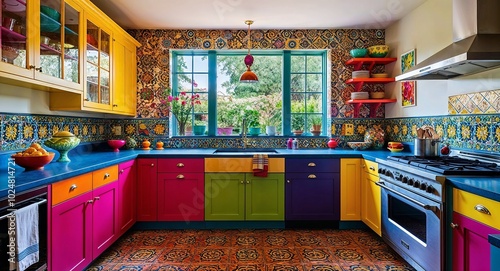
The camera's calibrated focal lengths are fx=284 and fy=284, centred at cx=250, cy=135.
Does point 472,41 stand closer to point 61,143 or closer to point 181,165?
point 181,165

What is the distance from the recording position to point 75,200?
6.54 feet

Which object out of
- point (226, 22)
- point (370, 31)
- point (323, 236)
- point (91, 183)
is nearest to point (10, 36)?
point (91, 183)


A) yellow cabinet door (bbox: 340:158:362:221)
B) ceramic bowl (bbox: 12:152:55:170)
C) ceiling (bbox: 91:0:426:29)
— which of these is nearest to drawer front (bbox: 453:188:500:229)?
yellow cabinet door (bbox: 340:158:362:221)

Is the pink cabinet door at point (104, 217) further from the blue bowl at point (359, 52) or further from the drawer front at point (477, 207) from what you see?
the blue bowl at point (359, 52)

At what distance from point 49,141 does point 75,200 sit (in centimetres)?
67

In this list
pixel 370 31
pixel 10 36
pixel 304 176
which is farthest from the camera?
pixel 370 31

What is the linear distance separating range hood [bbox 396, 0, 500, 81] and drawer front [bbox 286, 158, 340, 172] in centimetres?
124

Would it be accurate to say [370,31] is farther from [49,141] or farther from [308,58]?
[49,141]

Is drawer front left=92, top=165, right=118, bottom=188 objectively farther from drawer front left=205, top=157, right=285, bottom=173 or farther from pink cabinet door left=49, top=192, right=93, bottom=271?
drawer front left=205, top=157, right=285, bottom=173

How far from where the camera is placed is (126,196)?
2.90 metres

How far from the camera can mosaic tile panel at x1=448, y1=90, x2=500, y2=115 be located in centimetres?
218

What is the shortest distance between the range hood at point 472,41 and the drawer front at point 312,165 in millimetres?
1237

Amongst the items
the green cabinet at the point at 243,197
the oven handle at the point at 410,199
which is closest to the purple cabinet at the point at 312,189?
Answer: the green cabinet at the point at 243,197

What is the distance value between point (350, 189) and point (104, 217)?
2.49 m
